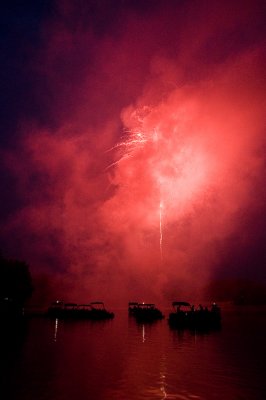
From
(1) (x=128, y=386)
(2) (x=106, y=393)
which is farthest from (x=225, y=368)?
(2) (x=106, y=393)

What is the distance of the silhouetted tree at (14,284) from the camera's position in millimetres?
90000

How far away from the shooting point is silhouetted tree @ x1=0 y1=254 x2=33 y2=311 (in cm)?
9000

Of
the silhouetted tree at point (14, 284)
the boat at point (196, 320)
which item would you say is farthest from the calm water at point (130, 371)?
the silhouetted tree at point (14, 284)

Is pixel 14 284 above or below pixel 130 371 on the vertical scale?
above

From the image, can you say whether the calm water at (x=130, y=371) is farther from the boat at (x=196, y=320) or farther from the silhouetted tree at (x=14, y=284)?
the silhouetted tree at (x=14, y=284)

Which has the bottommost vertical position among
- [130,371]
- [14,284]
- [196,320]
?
[130,371]

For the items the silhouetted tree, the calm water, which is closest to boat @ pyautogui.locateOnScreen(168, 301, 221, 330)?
the calm water

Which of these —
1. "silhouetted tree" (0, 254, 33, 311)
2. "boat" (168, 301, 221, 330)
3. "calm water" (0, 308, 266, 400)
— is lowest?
"calm water" (0, 308, 266, 400)

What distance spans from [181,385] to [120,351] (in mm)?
16519

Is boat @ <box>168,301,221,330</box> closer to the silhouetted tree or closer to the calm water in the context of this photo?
the calm water

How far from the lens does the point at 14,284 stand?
9438 cm

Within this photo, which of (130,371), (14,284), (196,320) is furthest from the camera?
(14,284)

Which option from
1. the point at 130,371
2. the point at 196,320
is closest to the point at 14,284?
the point at 196,320

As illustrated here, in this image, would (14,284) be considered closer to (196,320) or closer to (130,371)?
(196,320)
